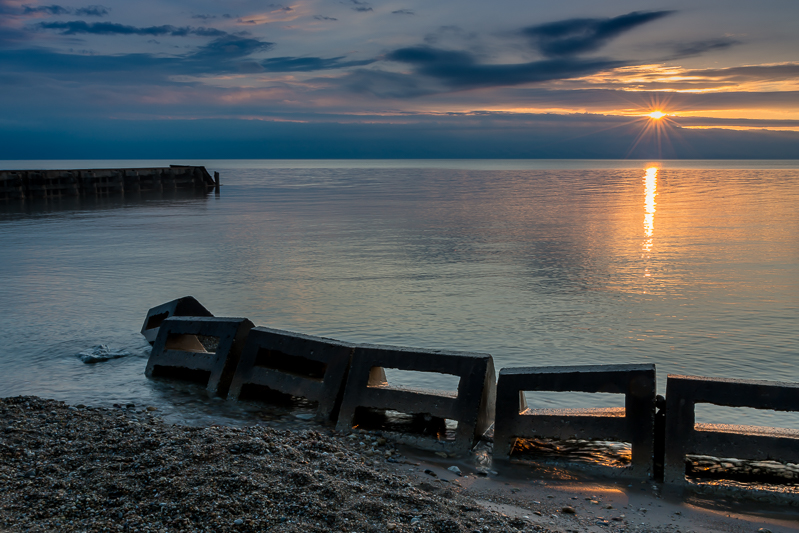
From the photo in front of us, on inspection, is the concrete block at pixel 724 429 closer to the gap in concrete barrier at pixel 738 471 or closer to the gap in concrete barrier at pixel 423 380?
the gap in concrete barrier at pixel 738 471

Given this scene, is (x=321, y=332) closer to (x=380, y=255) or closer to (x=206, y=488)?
(x=206, y=488)

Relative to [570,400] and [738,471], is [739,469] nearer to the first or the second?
[738,471]

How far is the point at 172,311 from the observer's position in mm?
8461

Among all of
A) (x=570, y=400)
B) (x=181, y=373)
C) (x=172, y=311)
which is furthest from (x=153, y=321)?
(x=570, y=400)

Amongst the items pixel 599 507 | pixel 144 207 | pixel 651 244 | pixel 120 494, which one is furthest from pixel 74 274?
pixel 144 207

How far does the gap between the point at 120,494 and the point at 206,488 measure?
540mm

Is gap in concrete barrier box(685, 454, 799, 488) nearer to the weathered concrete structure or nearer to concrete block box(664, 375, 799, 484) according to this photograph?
concrete block box(664, 375, 799, 484)

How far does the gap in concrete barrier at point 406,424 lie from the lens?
6008 mm

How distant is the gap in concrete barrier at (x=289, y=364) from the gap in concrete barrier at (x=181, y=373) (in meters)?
1.02

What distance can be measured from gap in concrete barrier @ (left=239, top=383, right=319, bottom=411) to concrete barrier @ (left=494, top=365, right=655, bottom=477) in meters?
2.22

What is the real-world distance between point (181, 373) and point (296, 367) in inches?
64.3

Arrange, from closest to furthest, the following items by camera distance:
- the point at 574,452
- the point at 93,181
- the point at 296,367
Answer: the point at 574,452 < the point at 296,367 < the point at 93,181

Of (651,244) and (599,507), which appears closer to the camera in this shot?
(599,507)

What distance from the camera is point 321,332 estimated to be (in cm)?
993
